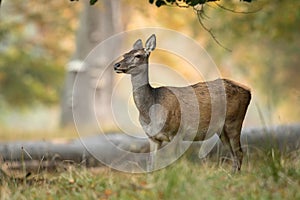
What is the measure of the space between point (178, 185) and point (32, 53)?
19.4 m

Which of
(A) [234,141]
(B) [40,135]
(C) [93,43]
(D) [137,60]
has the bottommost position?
(B) [40,135]

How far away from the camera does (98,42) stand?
62.2 ft

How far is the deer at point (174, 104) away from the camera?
7266 mm

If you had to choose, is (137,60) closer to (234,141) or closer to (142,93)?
(142,93)

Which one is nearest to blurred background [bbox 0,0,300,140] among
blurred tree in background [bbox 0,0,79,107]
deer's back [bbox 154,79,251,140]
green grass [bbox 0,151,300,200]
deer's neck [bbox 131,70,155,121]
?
blurred tree in background [bbox 0,0,79,107]

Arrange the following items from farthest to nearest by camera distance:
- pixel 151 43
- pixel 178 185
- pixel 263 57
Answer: pixel 263 57 → pixel 151 43 → pixel 178 185

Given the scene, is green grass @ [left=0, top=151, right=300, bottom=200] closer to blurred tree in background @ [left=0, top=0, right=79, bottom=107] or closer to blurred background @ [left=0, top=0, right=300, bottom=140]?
blurred background @ [left=0, top=0, right=300, bottom=140]

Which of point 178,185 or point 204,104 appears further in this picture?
point 204,104

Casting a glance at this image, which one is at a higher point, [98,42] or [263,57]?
[98,42]

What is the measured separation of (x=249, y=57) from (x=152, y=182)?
18.9 meters

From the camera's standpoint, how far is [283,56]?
2531 centimetres

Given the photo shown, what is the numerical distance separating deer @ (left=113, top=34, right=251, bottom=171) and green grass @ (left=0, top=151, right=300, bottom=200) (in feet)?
1.88

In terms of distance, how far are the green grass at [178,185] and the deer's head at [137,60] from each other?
1.01 metres

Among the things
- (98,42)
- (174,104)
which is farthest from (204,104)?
(98,42)
